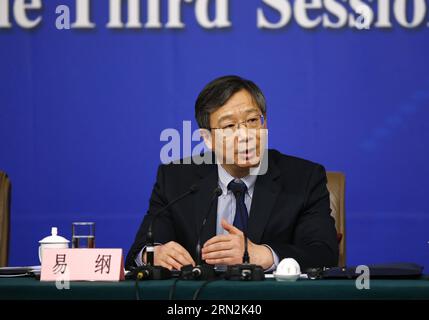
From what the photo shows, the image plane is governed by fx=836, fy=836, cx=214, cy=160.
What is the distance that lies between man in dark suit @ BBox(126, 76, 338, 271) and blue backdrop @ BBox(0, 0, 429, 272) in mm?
1181

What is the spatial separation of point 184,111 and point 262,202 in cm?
143

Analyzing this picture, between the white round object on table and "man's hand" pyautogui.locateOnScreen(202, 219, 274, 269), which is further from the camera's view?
"man's hand" pyautogui.locateOnScreen(202, 219, 274, 269)

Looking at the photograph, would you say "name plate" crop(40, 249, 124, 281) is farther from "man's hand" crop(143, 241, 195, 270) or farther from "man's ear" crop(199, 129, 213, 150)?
"man's ear" crop(199, 129, 213, 150)

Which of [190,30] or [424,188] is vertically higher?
[190,30]

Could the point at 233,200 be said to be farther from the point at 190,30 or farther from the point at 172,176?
the point at 190,30

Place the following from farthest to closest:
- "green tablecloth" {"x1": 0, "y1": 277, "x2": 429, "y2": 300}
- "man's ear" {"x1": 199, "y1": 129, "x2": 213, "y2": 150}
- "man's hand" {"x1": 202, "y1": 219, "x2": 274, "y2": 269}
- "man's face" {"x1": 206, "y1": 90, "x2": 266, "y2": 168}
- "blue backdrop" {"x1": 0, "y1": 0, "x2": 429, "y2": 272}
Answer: "blue backdrop" {"x1": 0, "y1": 0, "x2": 429, "y2": 272} < "man's ear" {"x1": 199, "y1": 129, "x2": 213, "y2": 150} < "man's face" {"x1": 206, "y1": 90, "x2": 266, "y2": 168} < "man's hand" {"x1": 202, "y1": 219, "x2": 274, "y2": 269} < "green tablecloth" {"x1": 0, "y1": 277, "x2": 429, "y2": 300}

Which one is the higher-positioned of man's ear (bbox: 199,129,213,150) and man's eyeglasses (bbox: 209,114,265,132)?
man's eyeglasses (bbox: 209,114,265,132)

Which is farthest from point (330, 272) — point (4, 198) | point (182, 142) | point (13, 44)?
point (13, 44)

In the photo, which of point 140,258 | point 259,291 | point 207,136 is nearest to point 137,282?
point 259,291

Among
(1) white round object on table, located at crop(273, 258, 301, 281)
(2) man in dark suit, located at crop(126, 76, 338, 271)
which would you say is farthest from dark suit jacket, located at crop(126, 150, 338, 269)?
(1) white round object on table, located at crop(273, 258, 301, 281)

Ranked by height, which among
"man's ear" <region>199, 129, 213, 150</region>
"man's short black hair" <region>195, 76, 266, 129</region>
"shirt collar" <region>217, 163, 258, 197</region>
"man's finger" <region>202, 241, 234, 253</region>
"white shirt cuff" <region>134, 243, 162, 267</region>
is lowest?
"white shirt cuff" <region>134, 243, 162, 267</region>

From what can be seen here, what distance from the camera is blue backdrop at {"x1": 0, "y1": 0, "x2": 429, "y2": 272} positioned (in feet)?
13.8

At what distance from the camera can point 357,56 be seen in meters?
4.23

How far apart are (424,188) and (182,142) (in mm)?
1239
